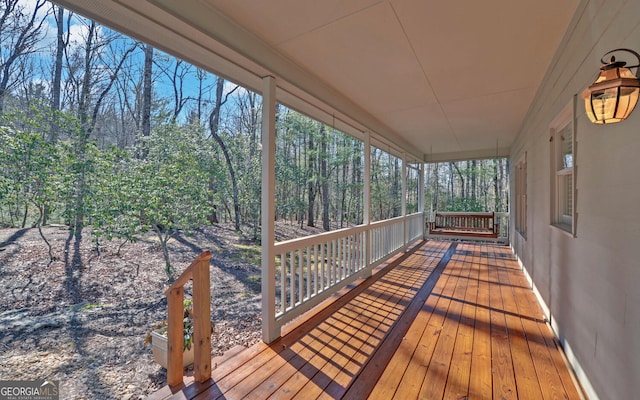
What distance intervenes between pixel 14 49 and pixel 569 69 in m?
8.17

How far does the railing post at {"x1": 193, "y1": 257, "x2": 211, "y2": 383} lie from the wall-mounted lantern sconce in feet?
8.01

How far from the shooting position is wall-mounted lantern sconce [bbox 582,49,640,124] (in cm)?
120

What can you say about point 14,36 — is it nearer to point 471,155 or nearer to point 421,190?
point 421,190

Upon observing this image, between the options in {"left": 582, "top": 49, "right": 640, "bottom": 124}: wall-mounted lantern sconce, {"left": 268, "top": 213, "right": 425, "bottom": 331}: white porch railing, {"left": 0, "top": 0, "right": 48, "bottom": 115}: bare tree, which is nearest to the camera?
{"left": 582, "top": 49, "right": 640, "bottom": 124}: wall-mounted lantern sconce

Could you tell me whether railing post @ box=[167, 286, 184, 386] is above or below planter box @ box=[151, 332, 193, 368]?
above

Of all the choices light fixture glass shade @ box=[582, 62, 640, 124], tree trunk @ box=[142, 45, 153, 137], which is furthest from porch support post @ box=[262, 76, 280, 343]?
tree trunk @ box=[142, 45, 153, 137]

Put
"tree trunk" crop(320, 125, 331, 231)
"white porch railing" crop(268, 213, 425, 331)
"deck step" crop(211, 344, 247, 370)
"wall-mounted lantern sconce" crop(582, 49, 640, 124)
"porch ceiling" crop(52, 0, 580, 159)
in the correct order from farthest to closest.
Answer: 1. "tree trunk" crop(320, 125, 331, 231)
2. "white porch railing" crop(268, 213, 425, 331)
3. "deck step" crop(211, 344, 247, 370)
4. "porch ceiling" crop(52, 0, 580, 159)
5. "wall-mounted lantern sconce" crop(582, 49, 640, 124)

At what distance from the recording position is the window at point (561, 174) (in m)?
A: 2.52

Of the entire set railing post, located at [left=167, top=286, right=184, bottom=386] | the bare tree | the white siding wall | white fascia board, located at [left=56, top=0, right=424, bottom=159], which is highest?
the bare tree

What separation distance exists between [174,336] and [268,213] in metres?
1.17

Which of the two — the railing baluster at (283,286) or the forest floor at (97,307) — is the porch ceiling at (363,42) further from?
the forest floor at (97,307)

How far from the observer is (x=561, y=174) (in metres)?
2.59

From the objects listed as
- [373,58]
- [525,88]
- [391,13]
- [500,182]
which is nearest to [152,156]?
[373,58]

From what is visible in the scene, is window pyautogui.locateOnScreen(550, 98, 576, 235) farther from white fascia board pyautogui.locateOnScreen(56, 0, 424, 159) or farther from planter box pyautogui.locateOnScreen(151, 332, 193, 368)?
planter box pyautogui.locateOnScreen(151, 332, 193, 368)
